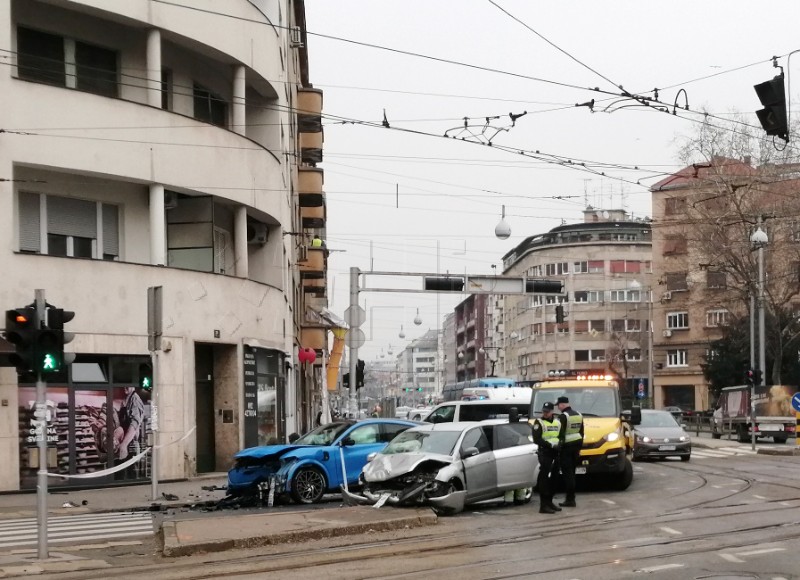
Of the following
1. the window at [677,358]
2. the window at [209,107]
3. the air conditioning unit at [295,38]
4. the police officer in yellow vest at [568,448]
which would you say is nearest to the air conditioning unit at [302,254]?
the air conditioning unit at [295,38]

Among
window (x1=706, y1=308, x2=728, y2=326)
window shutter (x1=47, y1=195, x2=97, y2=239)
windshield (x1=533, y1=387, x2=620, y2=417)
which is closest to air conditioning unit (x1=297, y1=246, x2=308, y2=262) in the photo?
window shutter (x1=47, y1=195, x2=97, y2=239)

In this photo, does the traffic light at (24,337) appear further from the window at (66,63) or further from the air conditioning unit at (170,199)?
the air conditioning unit at (170,199)

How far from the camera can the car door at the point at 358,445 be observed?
20438mm

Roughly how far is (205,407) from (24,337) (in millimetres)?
14368

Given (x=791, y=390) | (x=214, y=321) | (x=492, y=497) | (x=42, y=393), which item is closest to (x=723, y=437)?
(x=791, y=390)

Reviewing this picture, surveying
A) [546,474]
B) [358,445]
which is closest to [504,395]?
[358,445]

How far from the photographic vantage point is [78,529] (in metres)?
16.8

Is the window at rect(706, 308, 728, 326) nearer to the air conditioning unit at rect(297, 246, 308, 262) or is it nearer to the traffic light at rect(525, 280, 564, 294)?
the traffic light at rect(525, 280, 564, 294)

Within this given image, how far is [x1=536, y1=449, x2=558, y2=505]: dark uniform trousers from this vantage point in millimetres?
17312

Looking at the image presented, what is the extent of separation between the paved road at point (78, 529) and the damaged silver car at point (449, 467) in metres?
3.36

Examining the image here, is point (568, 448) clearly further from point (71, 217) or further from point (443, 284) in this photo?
point (443, 284)

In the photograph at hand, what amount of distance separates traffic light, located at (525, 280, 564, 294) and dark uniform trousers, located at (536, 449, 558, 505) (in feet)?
110

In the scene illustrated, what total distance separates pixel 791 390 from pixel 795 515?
105 ft

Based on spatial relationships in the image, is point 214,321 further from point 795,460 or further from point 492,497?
point 795,460
